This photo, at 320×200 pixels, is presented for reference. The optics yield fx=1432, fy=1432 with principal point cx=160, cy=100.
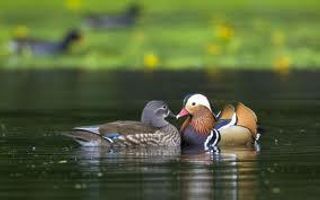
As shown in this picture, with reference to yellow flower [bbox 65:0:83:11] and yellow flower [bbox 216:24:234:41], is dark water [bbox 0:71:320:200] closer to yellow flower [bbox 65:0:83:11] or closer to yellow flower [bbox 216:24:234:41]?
yellow flower [bbox 216:24:234:41]

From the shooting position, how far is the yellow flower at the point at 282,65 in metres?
34.4

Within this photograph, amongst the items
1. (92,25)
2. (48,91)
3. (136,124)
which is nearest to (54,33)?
(92,25)

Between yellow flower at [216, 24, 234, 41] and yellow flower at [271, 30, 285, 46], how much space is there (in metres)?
1.21

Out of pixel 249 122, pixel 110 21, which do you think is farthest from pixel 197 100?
pixel 110 21

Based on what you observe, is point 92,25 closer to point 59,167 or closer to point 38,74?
point 38,74

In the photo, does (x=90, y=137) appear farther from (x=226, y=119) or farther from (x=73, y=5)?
(x=73, y=5)

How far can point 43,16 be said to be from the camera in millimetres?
48375

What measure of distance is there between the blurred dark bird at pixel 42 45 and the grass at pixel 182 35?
0.21 metres

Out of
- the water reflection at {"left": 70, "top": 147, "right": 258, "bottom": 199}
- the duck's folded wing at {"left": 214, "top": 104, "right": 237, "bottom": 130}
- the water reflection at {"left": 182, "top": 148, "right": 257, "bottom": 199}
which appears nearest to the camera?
the water reflection at {"left": 182, "top": 148, "right": 257, "bottom": 199}

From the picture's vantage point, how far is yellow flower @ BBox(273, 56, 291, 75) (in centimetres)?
3441

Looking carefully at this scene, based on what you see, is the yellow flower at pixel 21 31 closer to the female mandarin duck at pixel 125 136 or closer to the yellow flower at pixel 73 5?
the yellow flower at pixel 73 5

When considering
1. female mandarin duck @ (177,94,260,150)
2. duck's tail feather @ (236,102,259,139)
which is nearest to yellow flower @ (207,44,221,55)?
female mandarin duck @ (177,94,260,150)

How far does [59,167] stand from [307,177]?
2890mm

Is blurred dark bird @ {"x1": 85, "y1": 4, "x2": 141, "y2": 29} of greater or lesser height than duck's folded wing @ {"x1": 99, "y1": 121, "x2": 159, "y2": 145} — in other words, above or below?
above
